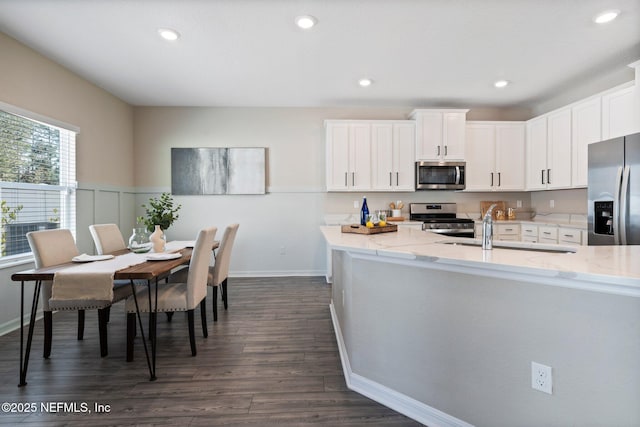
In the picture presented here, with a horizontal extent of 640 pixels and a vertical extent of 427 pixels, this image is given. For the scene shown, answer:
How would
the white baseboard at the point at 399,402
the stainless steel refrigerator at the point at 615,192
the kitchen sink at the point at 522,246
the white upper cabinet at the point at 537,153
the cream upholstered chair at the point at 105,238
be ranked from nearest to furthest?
the white baseboard at the point at 399,402 < the kitchen sink at the point at 522,246 < the stainless steel refrigerator at the point at 615,192 < the cream upholstered chair at the point at 105,238 < the white upper cabinet at the point at 537,153

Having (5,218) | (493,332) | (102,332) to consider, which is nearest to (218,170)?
(5,218)

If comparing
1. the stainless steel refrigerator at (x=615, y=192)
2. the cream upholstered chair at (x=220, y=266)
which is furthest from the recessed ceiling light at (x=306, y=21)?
the stainless steel refrigerator at (x=615, y=192)

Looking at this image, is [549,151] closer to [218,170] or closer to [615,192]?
[615,192]

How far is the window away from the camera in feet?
9.53

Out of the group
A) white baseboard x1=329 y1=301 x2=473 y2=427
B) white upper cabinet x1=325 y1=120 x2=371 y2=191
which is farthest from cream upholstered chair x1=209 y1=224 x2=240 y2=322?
white upper cabinet x1=325 y1=120 x2=371 y2=191

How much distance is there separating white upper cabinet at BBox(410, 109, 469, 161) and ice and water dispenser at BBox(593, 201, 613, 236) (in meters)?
1.86

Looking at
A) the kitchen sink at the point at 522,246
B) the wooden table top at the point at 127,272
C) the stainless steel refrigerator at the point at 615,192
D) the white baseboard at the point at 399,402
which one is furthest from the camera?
the stainless steel refrigerator at the point at 615,192

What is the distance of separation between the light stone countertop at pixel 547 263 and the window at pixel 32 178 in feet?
10.7

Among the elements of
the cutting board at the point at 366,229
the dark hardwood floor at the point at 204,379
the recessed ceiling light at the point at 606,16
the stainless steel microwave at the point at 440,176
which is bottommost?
the dark hardwood floor at the point at 204,379

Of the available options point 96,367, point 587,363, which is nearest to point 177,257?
point 96,367

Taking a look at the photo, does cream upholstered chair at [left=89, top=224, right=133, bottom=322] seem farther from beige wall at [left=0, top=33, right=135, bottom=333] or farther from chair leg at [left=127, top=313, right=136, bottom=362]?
beige wall at [left=0, top=33, right=135, bottom=333]

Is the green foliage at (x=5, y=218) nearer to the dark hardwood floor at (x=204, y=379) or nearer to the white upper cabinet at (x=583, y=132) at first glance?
the dark hardwood floor at (x=204, y=379)

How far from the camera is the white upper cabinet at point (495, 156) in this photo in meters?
4.69

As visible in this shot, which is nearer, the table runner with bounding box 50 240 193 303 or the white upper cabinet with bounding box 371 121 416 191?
the table runner with bounding box 50 240 193 303
